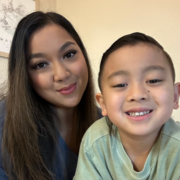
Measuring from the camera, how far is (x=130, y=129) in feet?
2.08

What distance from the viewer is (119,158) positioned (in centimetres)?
77

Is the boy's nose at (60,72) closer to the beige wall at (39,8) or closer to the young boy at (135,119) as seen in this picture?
the young boy at (135,119)

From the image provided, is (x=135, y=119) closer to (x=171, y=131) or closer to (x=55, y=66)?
(x=171, y=131)

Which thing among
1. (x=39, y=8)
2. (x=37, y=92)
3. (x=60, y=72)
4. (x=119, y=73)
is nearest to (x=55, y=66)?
(x=60, y=72)

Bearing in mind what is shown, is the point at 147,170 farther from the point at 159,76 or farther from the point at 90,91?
the point at 90,91

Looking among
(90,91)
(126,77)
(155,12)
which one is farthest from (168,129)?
(155,12)

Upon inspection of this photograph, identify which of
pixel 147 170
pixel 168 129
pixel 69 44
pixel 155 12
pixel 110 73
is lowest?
pixel 147 170

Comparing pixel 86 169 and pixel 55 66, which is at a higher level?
pixel 55 66

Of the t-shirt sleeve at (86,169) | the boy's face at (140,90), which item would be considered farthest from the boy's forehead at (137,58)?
the t-shirt sleeve at (86,169)

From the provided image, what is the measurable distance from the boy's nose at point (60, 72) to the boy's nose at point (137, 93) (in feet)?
1.08

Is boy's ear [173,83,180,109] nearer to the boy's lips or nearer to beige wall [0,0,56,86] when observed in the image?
the boy's lips

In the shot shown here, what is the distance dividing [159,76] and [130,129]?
195 mm

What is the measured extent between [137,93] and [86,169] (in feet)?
1.31

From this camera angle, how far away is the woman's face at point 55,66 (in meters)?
0.83
